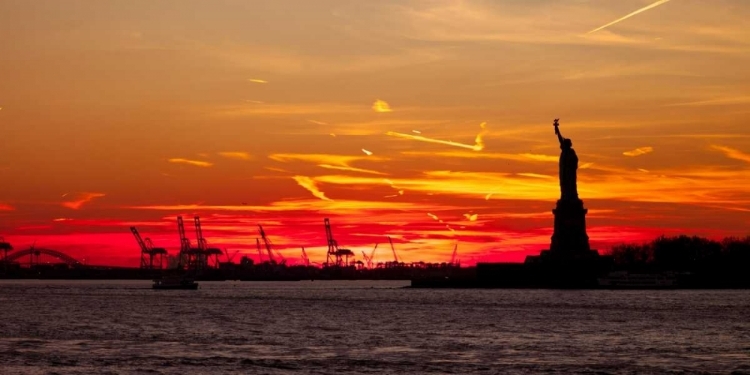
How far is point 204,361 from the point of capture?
232ft

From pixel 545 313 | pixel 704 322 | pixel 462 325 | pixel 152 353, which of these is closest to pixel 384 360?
pixel 152 353

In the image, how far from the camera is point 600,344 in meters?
84.1

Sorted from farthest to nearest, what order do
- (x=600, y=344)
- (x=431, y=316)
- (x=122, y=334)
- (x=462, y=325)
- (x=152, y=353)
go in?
(x=431, y=316) < (x=462, y=325) < (x=122, y=334) < (x=600, y=344) < (x=152, y=353)

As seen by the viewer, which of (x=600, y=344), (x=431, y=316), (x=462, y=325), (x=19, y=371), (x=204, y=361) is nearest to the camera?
(x=19, y=371)

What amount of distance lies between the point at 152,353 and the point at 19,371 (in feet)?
40.9

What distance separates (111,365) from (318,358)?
40.9 ft

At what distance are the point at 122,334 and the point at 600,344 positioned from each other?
120 feet

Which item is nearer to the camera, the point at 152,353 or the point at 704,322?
the point at 152,353

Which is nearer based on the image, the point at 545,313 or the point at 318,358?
the point at 318,358

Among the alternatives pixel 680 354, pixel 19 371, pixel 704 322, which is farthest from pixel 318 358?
pixel 704 322

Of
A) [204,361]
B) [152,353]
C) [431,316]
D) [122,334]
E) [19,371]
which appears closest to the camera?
[19,371]

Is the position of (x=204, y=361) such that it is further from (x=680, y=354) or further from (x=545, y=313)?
(x=545, y=313)

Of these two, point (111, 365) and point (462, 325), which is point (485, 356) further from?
point (462, 325)

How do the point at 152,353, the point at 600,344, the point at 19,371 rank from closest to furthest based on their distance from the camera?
1. the point at 19,371
2. the point at 152,353
3. the point at 600,344
